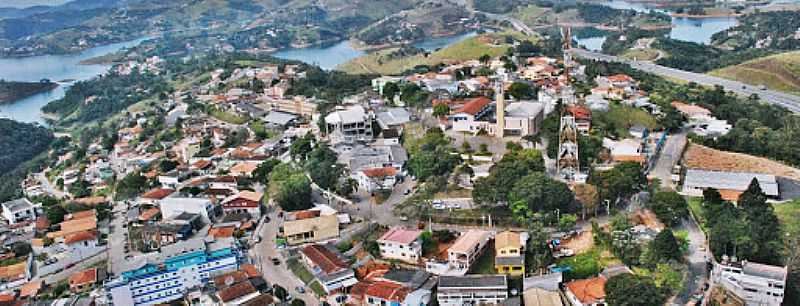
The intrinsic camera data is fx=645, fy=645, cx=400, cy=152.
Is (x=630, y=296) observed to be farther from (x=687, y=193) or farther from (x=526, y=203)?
(x=687, y=193)

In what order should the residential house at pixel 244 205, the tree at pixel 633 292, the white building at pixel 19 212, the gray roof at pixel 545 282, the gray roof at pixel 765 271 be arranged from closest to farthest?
1. the tree at pixel 633 292
2. the gray roof at pixel 765 271
3. the gray roof at pixel 545 282
4. the residential house at pixel 244 205
5. the white building at pixel 19 212

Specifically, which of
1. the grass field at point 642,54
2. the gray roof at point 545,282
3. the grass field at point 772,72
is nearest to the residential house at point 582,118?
the gray roof at point 545,282

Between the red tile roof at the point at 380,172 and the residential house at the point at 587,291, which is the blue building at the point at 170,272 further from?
the residential house at the point at 587,291

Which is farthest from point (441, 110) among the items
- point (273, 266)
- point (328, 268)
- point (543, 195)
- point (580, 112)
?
point (328, 268)

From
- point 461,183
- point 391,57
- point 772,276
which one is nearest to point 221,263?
point 461,183

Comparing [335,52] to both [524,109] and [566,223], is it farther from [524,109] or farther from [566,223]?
[566,223]
